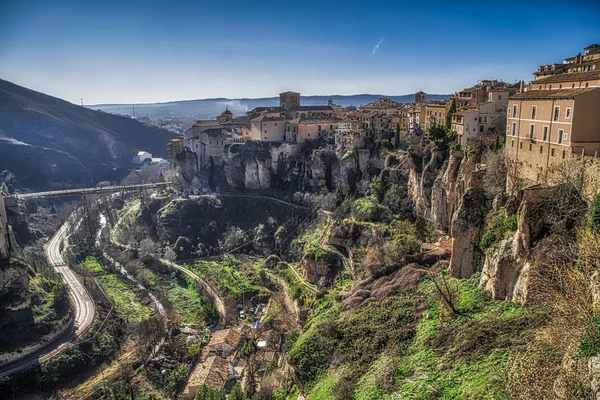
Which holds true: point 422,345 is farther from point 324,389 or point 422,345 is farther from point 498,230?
point 498,230

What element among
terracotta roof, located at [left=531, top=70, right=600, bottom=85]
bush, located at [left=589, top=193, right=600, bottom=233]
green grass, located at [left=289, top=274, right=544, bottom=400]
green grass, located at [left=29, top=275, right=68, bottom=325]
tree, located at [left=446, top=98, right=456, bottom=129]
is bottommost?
green grass, located at [left=29, top=275, right=68, bottom=325]

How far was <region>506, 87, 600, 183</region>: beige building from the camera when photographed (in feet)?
72.6

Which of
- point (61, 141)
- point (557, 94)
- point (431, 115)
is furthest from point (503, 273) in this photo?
point (61, 141)

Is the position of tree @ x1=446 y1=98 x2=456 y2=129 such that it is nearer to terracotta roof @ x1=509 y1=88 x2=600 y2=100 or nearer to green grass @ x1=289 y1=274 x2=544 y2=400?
terracotta roof @ x1=509 y1=88 x2=600 y2=100

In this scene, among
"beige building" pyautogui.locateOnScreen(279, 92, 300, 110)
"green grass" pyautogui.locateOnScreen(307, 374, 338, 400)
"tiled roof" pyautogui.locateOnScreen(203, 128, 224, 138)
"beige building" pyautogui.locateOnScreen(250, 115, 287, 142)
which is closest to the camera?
"green grass" pyautogui.locateOnScreen(307, 374, 338, 400)

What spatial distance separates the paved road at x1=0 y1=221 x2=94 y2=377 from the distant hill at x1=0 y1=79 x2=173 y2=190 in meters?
57.2

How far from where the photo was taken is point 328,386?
21344 millimetres

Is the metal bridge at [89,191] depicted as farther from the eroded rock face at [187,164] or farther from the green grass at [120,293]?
the green grass at [120,293]

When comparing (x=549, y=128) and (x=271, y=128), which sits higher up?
(x=549, y=128)

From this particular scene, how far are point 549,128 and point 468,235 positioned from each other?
7535mm

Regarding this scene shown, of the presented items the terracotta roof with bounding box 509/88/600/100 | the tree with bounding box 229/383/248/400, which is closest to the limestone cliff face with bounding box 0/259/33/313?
the tree with bounding box 229/383/248/400

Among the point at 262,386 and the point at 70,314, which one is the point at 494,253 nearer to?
the point at 262,386

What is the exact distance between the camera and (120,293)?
157ft

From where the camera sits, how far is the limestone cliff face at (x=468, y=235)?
22812mm
